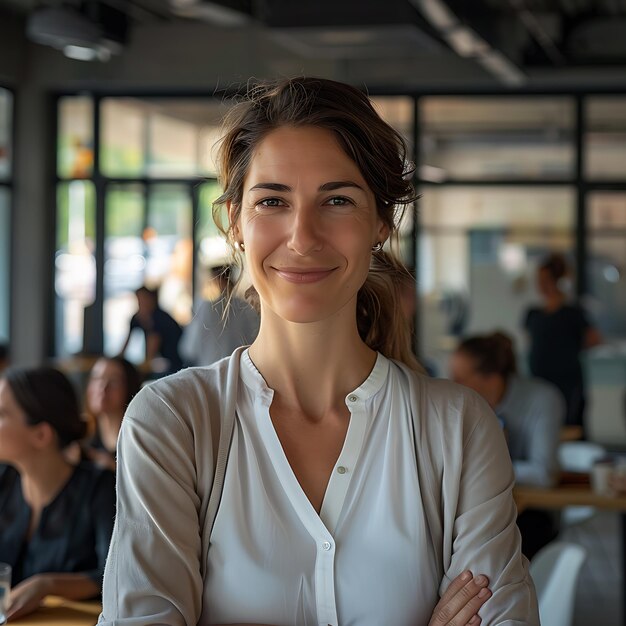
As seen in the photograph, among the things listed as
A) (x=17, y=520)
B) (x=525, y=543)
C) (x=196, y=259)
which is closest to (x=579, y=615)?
(x=525, y=543)

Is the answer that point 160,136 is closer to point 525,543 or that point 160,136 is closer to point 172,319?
point 172,319

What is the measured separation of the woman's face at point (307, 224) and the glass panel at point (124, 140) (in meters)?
8.80

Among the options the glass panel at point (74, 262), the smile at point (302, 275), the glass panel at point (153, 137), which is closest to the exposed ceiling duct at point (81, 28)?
the glass panel at point (153, 137)

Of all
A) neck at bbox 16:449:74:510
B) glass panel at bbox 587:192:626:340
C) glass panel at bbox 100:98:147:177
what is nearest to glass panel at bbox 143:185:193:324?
glass panel at bbox 100:98:147:177

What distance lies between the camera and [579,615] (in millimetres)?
5453

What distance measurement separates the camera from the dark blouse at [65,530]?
3105 mm

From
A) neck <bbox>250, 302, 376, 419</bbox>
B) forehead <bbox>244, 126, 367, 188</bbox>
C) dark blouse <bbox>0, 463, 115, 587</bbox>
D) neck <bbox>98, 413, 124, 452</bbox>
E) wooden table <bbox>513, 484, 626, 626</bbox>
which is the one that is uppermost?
forehead <bbox>244, 126, 367, 188</bbox>

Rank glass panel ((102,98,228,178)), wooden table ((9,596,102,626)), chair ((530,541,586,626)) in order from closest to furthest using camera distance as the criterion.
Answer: wooden table ((9,596,102,626)) → chair ((530,541,586,626)) → glass panel ((102,98,228,178))

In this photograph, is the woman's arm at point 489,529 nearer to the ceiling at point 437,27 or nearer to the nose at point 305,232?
the nose at point 305,232

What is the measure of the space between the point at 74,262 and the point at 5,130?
1.32 metres

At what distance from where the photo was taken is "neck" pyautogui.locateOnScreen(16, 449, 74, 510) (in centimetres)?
321

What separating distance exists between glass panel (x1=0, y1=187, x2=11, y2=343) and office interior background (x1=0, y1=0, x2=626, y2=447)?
0.07 ft

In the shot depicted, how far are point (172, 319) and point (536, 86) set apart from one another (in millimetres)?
3644

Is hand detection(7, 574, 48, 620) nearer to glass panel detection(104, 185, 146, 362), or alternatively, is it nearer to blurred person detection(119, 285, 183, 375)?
blurred person detection(119, 285, 183, 375)
